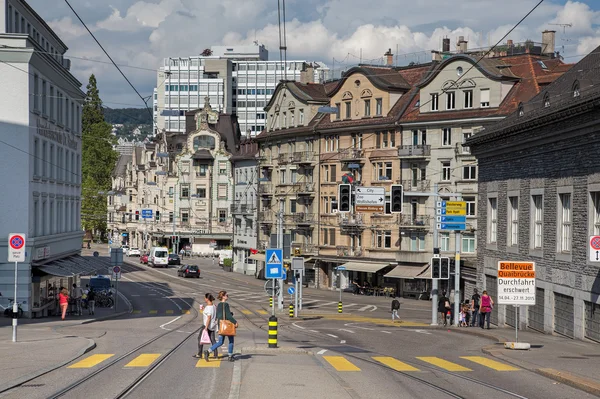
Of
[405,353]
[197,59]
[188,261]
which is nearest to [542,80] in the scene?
[405,353]

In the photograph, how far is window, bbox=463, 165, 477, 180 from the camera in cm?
6937

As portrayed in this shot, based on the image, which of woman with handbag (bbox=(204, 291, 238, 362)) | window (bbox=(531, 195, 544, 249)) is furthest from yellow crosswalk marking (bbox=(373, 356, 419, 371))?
window (bbox=(531, 195, 544, 249))

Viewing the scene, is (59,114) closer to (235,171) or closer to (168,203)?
(235,171)

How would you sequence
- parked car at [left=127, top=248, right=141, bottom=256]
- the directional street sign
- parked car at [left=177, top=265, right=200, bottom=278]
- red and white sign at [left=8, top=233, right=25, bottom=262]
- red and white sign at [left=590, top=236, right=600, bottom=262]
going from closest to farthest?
red and white sign at [left=590, top=236, right=600, bottom=262]
red and white sign at [left=8, top=233, right=25, bottom=262]
the directional street sign
parked car at [left=177, top=265, right=200, bottom=278]
parked car at [left=127, top=248, right=141, bottom=256]

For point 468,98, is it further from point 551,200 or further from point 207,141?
point 207,141

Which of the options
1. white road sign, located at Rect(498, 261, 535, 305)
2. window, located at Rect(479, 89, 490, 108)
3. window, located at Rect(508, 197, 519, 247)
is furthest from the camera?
window, located at Rect(479, 89, 490, 108)

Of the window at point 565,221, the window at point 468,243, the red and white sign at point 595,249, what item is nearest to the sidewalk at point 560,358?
the red and white sign at point 595,249

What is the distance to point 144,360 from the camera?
23.8 metres

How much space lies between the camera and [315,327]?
4484 centimetres

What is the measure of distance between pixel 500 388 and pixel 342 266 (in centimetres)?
5729

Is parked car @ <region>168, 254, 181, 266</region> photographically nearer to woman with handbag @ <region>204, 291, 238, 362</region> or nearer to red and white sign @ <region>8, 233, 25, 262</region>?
red and white sign @ <region>8, 233, 25, 262</region>

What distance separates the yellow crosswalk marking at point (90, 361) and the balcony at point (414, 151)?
49152mm

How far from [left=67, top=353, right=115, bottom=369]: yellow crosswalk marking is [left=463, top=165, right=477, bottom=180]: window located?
47495mm

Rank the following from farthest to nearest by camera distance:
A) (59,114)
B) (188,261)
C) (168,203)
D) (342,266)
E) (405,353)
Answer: (168,203), (188,261), (342,266), (59,114), (405,353)
